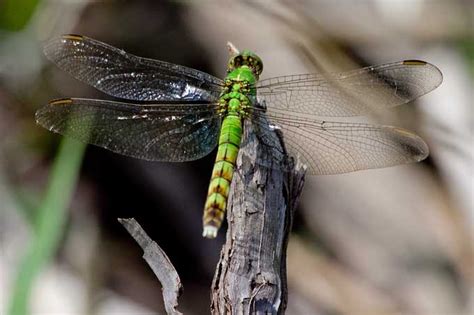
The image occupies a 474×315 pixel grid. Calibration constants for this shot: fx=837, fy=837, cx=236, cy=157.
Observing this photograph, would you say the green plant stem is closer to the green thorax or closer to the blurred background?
the green thorax

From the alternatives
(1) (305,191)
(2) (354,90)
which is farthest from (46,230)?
(1) (305,191)

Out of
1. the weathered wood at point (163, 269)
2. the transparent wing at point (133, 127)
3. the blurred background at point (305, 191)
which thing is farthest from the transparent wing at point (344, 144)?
the blurred background at point (305, 191)

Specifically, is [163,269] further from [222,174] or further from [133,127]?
[133,127]

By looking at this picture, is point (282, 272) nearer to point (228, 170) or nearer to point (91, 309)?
point (228, 170)

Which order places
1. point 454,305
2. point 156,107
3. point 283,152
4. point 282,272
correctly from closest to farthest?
1. point 282,272
2. point 283,152
3. point 156,107
4. point 454,305

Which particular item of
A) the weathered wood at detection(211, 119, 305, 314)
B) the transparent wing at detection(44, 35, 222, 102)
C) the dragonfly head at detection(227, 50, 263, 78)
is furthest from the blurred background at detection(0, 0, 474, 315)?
the weathered wood at detection(211, 119, 305, 314)

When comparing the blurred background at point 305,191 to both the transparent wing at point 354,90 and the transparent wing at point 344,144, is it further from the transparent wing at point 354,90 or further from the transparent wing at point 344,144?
the transparent wing at point 344,144

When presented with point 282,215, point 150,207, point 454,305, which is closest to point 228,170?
point 282,215

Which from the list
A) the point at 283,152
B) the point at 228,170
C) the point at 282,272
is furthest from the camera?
the point at 228,170
